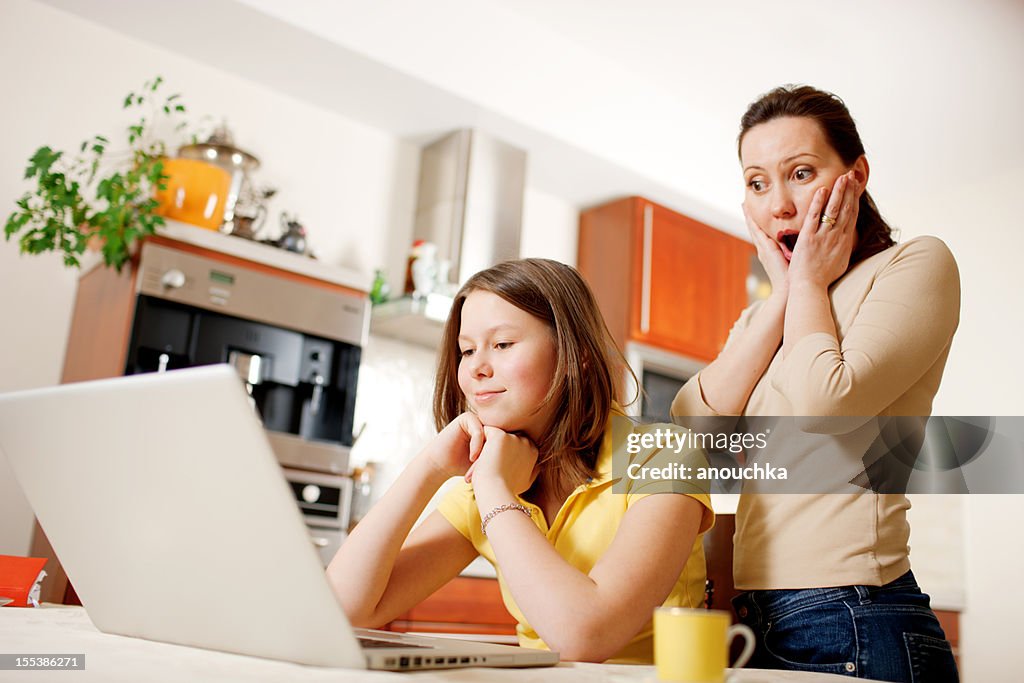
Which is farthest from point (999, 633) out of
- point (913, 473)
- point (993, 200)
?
point (913, 473)

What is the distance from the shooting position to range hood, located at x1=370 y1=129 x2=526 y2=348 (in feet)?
10.8

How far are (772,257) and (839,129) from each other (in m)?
0.20

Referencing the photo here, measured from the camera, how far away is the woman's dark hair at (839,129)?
1193 millimetres

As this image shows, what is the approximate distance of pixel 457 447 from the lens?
3.78ft

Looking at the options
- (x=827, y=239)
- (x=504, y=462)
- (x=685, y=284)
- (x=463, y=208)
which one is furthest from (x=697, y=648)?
(x=685, y=284)

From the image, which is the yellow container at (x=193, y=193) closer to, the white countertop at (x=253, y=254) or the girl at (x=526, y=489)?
the white countertop at (x=253, y=254)

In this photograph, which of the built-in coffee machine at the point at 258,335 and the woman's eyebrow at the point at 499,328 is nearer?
the woman's eyebrow at the point at 499,328

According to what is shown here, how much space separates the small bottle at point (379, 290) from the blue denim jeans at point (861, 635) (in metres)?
2.36

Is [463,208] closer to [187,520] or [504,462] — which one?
[504,462]

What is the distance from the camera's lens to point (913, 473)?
109 centimetres

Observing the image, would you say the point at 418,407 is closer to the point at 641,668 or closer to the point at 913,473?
the point at 913,473

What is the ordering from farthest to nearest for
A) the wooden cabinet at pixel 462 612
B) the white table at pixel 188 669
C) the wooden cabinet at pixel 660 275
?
the wooden cabinet at pixel 660 275
the wooden cabinet at pixel 462 612
the white table at pixel 188 669

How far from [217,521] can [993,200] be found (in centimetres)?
438
